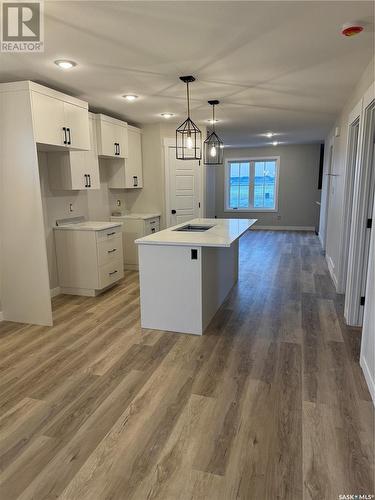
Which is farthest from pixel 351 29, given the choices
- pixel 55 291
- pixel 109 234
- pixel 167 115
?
pixel 55 291

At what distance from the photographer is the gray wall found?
30.9 feet

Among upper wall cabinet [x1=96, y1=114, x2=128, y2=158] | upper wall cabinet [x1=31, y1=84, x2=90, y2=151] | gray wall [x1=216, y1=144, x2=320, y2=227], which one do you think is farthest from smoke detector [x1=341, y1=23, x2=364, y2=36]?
gray wall [x1=216, y1=144, x2=320, y2=227]

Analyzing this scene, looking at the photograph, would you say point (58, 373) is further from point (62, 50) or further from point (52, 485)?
point (62, 50)

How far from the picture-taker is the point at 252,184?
33.1 ft

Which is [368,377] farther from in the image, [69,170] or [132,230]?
[132,230]

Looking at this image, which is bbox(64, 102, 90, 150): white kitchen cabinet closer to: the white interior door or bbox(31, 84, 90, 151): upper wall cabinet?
bbox(31, 84, 90, 151): upper wall cabinet

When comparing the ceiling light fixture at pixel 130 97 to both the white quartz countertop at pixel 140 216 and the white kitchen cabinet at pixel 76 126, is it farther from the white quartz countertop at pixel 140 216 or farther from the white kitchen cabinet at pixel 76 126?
the white quartz countertop at pixel 140 216

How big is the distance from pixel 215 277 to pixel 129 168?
2751 mm

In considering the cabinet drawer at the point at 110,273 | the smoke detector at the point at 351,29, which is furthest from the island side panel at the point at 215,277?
the smoke detector at the point at 351,29

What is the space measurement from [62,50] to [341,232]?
11.6ft

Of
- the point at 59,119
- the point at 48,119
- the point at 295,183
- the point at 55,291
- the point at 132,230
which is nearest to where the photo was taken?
the point at 48,119

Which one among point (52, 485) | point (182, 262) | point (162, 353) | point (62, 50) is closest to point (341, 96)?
point (182, 262)

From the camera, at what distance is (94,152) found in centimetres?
453

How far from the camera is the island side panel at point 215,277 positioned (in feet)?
10.4
